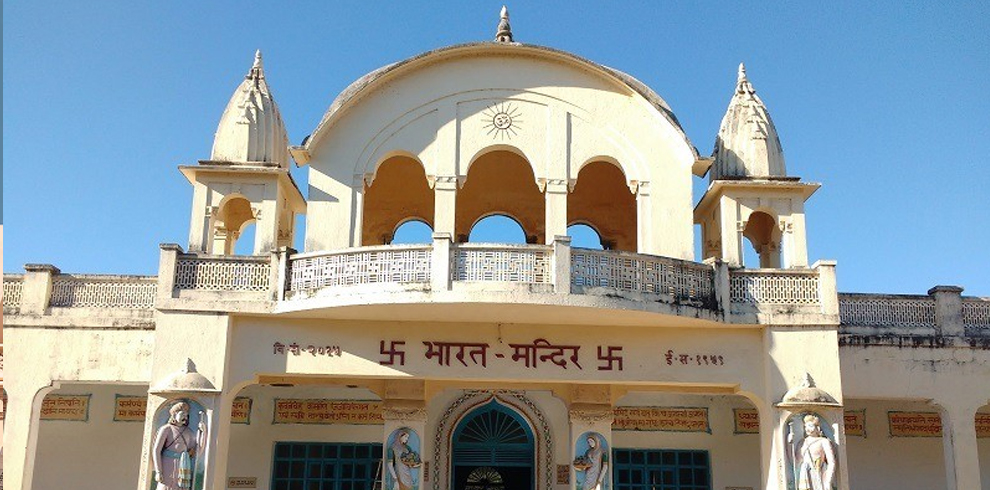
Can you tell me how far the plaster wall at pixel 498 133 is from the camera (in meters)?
13.2

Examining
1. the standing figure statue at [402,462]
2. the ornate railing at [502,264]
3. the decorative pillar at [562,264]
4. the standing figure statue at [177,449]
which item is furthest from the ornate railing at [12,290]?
the decorative pillar at [562,264]

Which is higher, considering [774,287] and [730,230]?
[730,230]

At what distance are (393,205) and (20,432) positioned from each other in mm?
6824

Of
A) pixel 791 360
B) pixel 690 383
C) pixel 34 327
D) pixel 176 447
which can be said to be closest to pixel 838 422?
pixel 791 360

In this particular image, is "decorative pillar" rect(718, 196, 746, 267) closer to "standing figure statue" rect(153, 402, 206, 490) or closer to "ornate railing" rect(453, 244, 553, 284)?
"ornate railing" rect(453, 244, 553, 284)

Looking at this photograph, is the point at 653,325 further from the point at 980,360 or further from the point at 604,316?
the point at 980,360

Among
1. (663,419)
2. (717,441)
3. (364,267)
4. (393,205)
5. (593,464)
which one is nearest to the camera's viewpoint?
(364,267)

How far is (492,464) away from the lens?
14492mm

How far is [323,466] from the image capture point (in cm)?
1462

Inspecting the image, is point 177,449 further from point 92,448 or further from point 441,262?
point 441,262

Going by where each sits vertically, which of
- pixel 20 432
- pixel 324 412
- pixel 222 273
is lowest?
pixel 20 432

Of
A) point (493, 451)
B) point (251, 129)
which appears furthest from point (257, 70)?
point (493, 451)

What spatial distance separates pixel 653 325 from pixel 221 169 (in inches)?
247

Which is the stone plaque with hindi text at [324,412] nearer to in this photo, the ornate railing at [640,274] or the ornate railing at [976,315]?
the ornate railing at [640,274]
